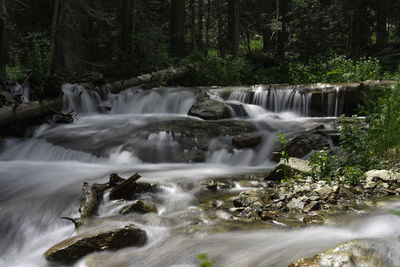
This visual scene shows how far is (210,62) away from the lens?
1541 centimetres

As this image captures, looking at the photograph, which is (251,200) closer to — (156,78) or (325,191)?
(325,191)

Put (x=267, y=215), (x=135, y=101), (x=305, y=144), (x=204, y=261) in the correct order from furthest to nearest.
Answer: (x=135, y=101), (x=305, y=144), (x=267, y=215), (x=204, y=261)

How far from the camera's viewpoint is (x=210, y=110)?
965 centimetres

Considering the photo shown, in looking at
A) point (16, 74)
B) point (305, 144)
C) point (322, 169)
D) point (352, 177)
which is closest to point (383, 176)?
point (352, 177)

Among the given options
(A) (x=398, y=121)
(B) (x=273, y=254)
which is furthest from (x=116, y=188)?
(A) (x=398, y=121)

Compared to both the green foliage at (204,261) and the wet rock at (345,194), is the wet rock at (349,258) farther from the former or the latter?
the green foliage at (204,261)

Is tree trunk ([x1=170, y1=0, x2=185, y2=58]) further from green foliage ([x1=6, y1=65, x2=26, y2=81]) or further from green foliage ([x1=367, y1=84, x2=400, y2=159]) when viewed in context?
green foliage ([x1=367, y1=84, x2=400, y2=159])

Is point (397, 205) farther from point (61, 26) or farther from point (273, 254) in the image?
point (61, 26)

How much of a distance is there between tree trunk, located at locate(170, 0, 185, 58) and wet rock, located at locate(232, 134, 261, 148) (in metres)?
10.8

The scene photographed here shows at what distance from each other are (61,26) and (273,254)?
43.9ft

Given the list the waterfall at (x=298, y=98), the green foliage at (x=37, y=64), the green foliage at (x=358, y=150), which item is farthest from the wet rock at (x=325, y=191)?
the green foliage at (x=37, y=64)

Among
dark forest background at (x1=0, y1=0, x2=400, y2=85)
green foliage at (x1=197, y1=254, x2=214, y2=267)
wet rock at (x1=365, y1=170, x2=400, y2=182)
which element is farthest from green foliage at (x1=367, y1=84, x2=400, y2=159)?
dark forest background at (x1=0, y1=0, x2=400, y2=85)

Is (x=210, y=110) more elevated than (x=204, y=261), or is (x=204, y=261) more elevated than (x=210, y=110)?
(x=204, y=261)

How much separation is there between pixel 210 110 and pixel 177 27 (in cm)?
892
